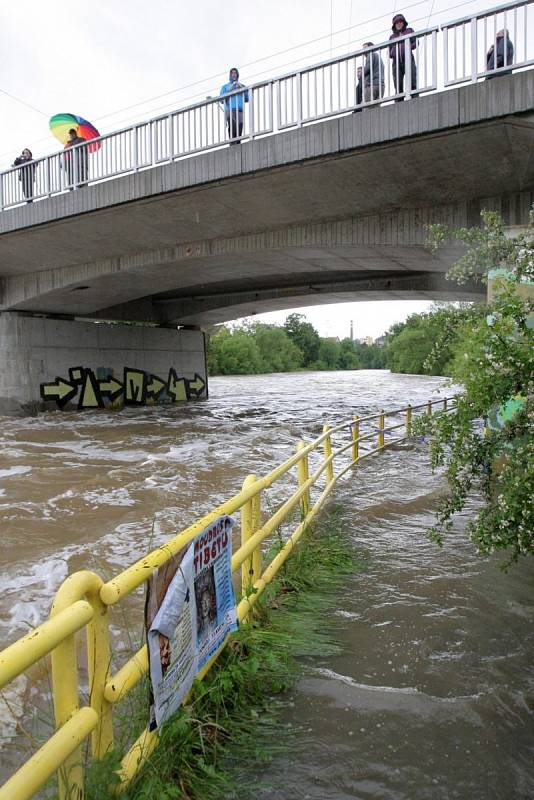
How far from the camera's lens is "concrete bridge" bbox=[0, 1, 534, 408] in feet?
29.6

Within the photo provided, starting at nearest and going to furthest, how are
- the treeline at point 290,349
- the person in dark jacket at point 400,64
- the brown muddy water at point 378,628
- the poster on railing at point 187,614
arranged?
1. the poster on railing at point 187,614
2. the brown muddy water at point 378,628
3. the person in dark jacket at point 400,64
4. the treeline at point 290,349

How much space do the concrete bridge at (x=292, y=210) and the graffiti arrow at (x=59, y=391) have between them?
565mm

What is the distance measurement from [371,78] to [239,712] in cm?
995

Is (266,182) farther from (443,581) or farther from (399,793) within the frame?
(399,793)

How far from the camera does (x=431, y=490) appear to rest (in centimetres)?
838

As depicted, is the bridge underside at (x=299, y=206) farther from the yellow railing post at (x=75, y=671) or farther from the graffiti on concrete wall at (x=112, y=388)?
the yellow railing post at (x=75, y=671)

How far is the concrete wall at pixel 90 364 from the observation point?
68.7 ft

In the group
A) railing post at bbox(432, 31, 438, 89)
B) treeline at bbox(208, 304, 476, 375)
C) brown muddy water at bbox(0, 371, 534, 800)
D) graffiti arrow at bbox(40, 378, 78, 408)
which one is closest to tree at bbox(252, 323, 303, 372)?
treeline at bbox(208, 304, 476, 375)

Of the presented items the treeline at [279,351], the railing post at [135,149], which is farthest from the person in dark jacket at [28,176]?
the treeline at [279,351]

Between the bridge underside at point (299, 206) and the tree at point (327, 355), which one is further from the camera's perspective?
the tree at point (327, 355)

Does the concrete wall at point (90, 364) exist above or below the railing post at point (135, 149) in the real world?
below

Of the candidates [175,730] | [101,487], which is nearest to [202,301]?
[101,487]

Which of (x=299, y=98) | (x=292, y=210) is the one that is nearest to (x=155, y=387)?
(x=292, y=210)

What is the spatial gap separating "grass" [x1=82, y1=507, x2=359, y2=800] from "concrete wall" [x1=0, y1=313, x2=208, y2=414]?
63.3 feet
